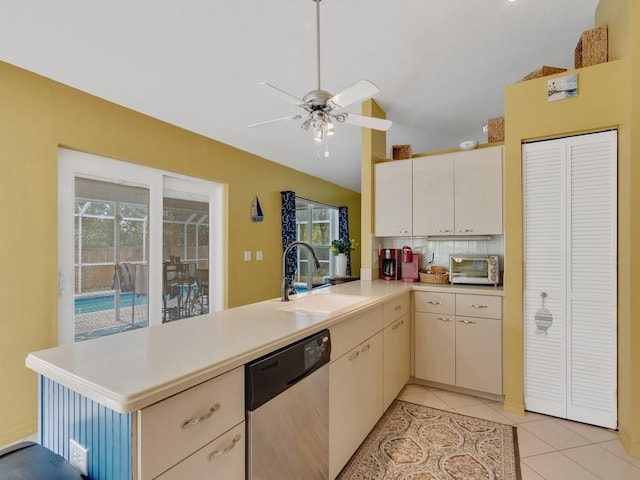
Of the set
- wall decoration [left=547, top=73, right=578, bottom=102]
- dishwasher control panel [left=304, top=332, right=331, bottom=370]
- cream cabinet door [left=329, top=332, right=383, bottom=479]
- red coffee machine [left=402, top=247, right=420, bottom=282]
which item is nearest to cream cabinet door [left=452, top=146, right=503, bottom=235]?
red coffee machine [left=402, top=247, right=420, bottom=282]

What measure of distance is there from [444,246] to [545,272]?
1059mm

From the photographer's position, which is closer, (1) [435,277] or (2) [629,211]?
(2) [629,211]

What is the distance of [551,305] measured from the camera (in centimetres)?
227

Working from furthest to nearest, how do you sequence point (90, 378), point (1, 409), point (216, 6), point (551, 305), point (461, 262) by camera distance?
point (461, 262), point (551, 305), point (1, 409), point (216, 6), point (90, 378)

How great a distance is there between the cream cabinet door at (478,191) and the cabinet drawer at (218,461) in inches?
98.3

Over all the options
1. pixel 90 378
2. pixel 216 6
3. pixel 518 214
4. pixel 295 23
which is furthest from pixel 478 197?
pixel 90 378

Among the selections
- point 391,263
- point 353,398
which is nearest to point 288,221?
Result: point 391,263

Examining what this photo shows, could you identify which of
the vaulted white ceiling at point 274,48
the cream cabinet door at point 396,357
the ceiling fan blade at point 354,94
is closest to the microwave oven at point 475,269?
the cream cabinet door at point 396,357

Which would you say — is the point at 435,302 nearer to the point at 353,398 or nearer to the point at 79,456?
the point at 353,398

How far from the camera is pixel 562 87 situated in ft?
7.11

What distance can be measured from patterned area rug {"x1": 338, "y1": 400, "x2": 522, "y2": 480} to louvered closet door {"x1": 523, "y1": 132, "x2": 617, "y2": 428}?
50 centimetres

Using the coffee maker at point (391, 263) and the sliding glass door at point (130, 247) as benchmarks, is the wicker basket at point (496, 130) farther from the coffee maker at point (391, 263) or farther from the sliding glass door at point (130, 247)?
the sliding glass door at point (130, 247)

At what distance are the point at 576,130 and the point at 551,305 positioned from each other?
118cm

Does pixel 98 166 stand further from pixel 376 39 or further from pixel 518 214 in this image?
pixel 518 214
